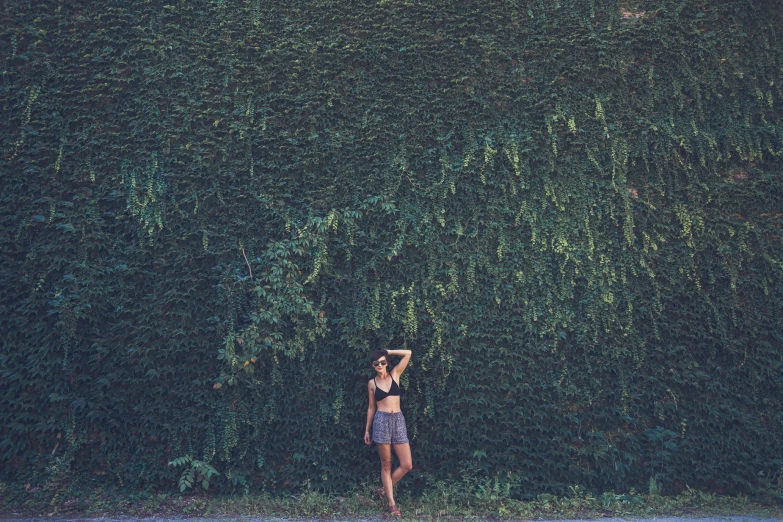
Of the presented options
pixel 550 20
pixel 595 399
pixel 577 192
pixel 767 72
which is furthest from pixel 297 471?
pixel 767 72

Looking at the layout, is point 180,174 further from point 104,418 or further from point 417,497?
point 417,497

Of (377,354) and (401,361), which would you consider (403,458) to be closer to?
(401,361)

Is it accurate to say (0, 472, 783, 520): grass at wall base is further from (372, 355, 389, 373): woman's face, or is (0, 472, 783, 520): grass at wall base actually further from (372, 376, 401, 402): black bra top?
(372, 355, 389, 373): woman's face

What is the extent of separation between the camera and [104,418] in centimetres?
543

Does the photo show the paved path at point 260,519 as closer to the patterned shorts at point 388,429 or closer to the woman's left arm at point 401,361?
the patterned shorts at point 388,429

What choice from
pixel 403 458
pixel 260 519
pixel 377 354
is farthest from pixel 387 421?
pixel 260 519

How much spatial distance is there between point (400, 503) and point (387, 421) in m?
→ 1.01

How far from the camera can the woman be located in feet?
16.4

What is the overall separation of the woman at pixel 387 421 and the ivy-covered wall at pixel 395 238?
1.31 feet

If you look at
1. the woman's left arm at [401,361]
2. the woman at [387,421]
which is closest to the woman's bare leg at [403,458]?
the woman at [387,421]

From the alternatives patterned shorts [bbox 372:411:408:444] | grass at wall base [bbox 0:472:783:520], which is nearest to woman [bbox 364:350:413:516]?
patterned shorts [bbox 372:411:408:444]

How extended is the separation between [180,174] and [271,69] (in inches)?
64.4

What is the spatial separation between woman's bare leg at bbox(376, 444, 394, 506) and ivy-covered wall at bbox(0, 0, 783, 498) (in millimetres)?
477

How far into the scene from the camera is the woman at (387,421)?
5.00 meters
